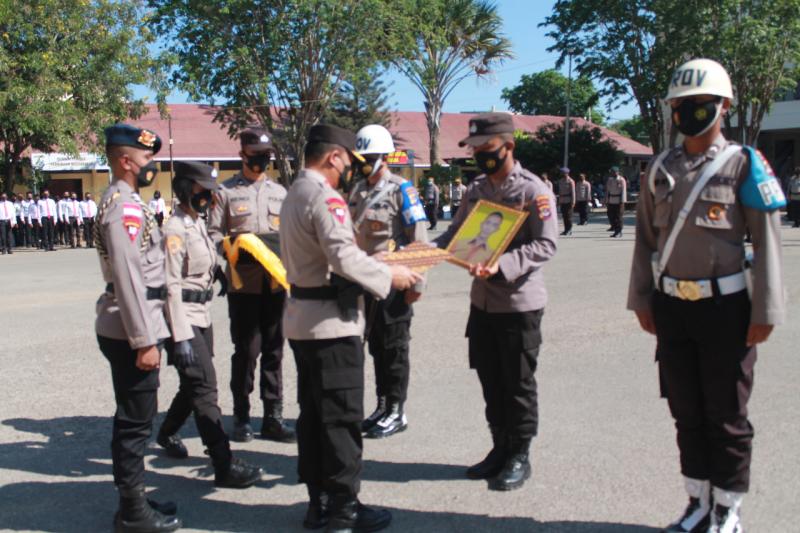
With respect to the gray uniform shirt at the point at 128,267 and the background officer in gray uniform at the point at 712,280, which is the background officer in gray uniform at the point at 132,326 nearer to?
the gray uniform shirt at the point at 128,267

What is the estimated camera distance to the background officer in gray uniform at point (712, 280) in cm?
348

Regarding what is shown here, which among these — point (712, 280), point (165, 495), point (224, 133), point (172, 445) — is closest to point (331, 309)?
point (165, 495)

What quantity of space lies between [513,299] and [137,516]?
235 centimetres

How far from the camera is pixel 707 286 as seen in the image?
11.6 ft

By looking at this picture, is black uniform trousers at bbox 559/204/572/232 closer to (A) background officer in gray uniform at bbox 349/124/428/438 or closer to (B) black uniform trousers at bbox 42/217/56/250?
(B) black uniform trousers at bbox 42/217/56/250

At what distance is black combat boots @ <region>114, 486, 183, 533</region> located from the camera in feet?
13.1

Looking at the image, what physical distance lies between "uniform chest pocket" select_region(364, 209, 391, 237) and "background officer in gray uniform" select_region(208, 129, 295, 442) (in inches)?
25.3

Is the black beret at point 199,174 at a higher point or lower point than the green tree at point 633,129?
lower

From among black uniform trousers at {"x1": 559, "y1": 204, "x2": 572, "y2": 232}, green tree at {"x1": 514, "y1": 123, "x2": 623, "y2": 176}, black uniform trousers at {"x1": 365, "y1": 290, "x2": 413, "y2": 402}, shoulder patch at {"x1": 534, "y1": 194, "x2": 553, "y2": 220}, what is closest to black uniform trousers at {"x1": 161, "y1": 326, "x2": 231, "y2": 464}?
black uniform trousers at {"x1": 365, "y1": 290, "x2": 413, "y2": 402}

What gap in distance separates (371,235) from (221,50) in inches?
920

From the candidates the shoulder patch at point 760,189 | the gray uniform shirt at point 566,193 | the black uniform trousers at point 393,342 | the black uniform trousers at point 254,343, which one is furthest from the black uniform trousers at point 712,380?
the gray uniform shirt at point 566,193

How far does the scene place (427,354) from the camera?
25.4ft

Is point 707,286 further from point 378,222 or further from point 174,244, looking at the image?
point 174,244

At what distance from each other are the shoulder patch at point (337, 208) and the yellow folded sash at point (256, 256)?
1.58m
